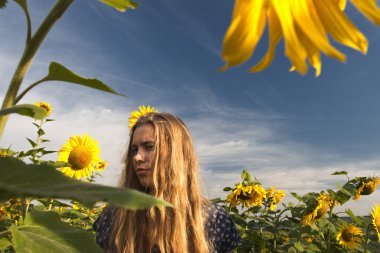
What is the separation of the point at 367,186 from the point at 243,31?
4.20 m

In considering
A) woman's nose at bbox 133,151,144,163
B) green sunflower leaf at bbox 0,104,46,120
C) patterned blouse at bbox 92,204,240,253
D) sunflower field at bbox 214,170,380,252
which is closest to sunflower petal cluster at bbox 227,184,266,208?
sunflower field at bbox 214,170,380,252

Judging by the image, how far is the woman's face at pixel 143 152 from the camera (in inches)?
122

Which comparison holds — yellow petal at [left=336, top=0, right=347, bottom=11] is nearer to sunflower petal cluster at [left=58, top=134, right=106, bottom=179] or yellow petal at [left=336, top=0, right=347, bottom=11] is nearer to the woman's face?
the woman's face

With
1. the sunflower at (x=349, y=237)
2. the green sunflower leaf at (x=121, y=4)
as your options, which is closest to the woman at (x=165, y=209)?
the sunflower at (x=349, y=237)

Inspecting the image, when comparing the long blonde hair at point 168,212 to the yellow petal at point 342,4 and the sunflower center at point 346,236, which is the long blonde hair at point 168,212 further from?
the yellow petal at point 342,4

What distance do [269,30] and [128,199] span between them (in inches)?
10.6

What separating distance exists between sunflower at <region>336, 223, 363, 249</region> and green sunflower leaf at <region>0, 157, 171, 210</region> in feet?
14.1

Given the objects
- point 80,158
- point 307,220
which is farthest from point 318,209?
point 80,158

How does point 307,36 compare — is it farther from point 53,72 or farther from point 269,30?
point 53,72

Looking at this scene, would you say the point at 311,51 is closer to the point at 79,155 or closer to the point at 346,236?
the point at 79,155

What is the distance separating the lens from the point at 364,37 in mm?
554

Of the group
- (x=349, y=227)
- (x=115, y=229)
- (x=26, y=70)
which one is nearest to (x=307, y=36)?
(x=26, y=70)

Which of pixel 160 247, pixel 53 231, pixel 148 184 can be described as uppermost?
pixel 148 184

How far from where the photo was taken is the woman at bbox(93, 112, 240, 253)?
119 inches
